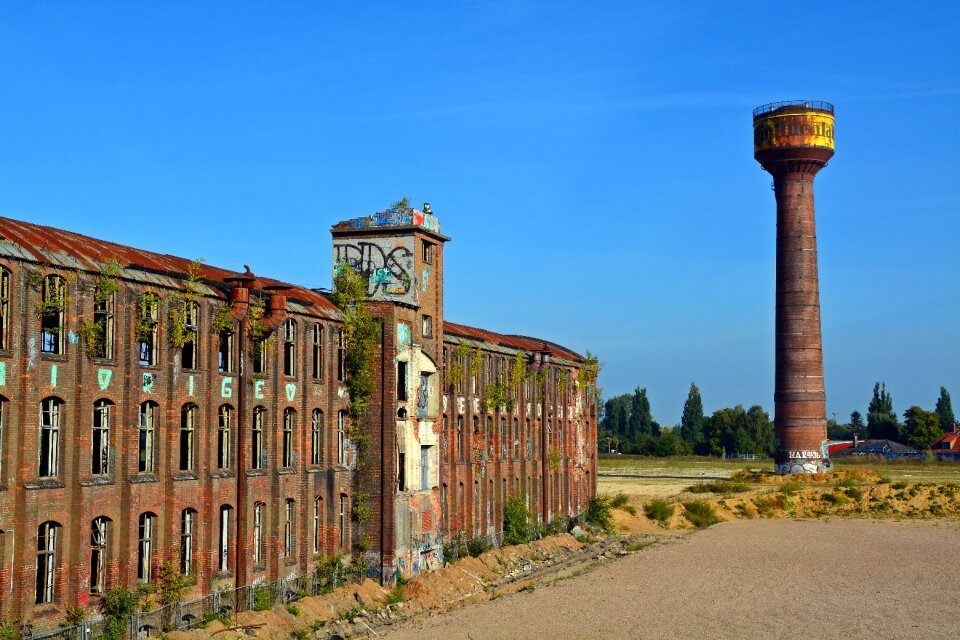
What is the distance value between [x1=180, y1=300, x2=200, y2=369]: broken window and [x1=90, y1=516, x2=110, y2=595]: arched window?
501 cm

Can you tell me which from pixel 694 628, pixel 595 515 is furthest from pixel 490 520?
pixel 694 628

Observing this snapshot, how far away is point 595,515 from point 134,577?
1560 inches

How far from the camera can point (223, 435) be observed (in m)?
32.7

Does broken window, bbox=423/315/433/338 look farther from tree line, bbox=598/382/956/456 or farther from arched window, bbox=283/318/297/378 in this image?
tree line, bbox=598/382/956/456

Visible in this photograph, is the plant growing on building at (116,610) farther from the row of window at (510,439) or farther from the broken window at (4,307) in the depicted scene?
the row of window at (510,439)

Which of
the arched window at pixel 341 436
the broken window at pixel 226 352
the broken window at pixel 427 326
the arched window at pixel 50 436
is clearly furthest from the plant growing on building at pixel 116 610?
the broken window at pixel 427 326

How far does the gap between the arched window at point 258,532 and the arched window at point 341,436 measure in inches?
197

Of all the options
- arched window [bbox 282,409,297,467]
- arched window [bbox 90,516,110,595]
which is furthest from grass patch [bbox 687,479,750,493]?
arched window [bbox 90,516,110,595]

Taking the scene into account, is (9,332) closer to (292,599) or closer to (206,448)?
(206,448)

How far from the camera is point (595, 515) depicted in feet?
213

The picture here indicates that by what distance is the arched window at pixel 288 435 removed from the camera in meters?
35.7

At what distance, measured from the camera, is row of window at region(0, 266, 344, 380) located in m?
26.2

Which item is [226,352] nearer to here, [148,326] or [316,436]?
[148,326]

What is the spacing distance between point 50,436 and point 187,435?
5.12 metres
